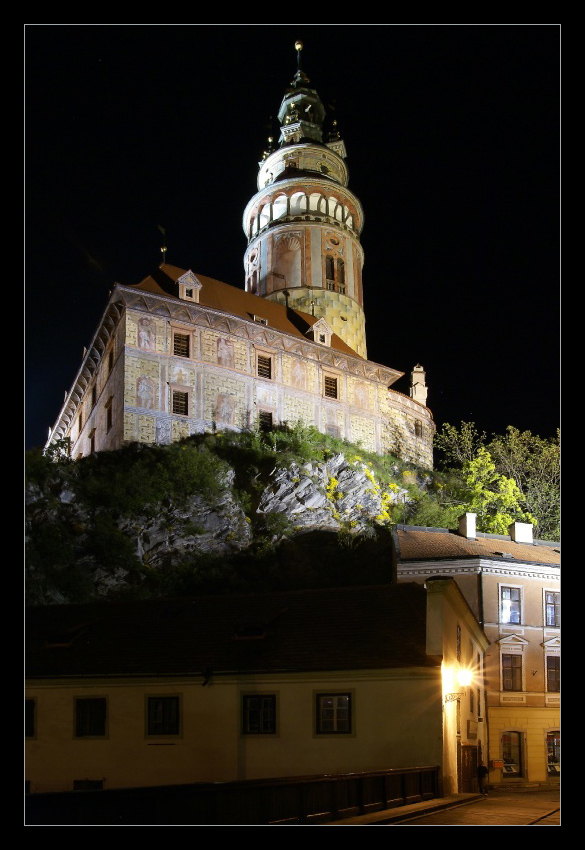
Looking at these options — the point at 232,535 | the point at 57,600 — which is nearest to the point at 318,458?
the point at 232,535

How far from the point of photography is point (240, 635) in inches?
759

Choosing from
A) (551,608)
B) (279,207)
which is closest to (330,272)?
(279,207)

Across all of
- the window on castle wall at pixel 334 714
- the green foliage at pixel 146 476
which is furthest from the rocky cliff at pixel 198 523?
the window on castle wall at pixel 334 714

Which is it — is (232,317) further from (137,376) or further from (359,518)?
(359,518)

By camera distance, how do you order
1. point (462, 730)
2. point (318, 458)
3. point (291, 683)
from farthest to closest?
point (318, 458) → point (462, 730) → point (291, 683)

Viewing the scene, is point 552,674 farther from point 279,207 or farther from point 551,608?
point 279,207

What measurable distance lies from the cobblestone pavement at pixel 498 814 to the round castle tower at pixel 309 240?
38722mm

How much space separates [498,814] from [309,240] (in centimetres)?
4536

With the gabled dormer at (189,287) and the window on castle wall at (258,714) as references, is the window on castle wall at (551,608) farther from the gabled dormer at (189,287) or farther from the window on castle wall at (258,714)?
the gabled dormer at (189,287)

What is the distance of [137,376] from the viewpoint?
39.1m

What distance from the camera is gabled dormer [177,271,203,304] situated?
139ft

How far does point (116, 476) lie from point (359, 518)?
1050cm

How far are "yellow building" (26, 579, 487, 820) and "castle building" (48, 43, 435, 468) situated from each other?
19.2 metres

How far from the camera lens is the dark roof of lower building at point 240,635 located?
18141 millimetres
